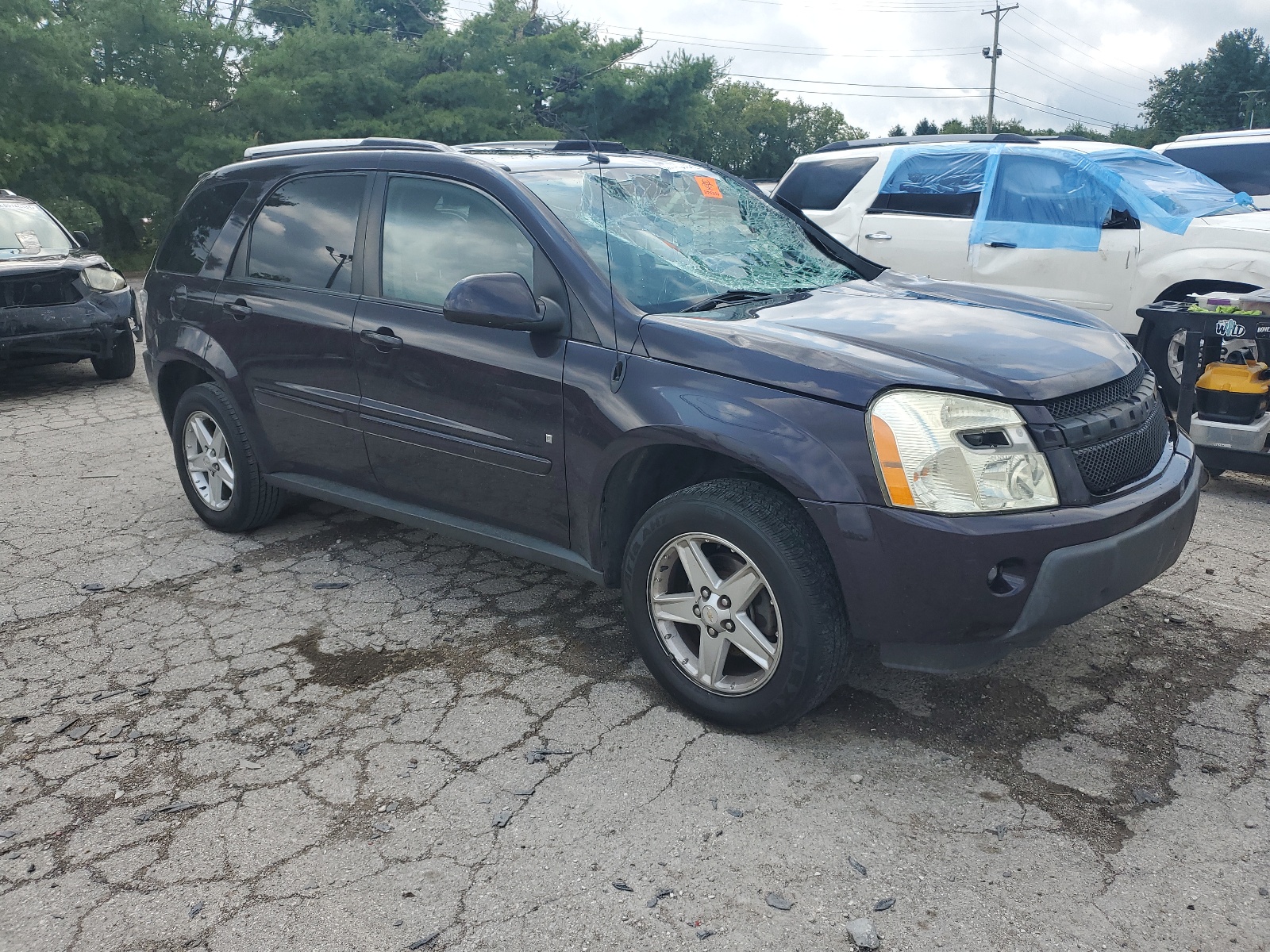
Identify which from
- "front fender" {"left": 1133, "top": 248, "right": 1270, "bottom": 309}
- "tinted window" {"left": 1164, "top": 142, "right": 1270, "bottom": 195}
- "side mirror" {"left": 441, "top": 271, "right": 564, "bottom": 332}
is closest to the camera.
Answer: "side mirror" {"left": 441, "top": 271, "right": 564, "bottom": 332}

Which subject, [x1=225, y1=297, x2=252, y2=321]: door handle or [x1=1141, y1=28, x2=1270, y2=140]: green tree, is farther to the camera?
[x1=1141, y1=28, x2=1270, y2=140]: green tree

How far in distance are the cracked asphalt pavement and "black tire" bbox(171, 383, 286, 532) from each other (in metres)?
0.54

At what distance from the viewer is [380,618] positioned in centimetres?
412

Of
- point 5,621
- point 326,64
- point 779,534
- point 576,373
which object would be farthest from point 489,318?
point 326,64

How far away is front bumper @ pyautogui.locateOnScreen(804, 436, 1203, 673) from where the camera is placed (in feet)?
8.98

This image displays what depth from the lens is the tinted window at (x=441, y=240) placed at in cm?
368

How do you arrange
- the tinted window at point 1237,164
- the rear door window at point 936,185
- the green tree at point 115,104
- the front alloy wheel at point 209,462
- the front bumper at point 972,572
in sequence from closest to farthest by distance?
the front bumper at point 972,572 → the front alloy wheel at point 209,462 → the rear door window at point 936,185 → the tinted window at point 1237,164 → the green tree at point 115,104

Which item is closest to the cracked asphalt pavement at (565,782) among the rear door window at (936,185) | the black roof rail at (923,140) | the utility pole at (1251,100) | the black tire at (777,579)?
the black tire at (777,579)

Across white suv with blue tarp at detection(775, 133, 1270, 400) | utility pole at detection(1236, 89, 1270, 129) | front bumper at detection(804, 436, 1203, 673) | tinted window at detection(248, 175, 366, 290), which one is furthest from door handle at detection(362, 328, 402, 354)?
utility pole at detection(1236, 89, 1270, 129)

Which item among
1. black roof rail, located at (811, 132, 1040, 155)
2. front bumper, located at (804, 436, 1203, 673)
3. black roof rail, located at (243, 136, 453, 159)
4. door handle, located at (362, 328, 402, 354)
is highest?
black roof rail, located at (811, 132, 1040, 155)

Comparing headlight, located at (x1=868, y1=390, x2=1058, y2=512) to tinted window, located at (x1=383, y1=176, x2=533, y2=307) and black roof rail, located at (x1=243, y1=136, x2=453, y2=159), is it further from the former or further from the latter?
black roof rail, located at (x1=243, y1=136, x2=453, y2=159)

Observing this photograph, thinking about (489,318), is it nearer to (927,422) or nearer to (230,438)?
(927,422)

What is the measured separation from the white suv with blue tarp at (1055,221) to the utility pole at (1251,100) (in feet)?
218

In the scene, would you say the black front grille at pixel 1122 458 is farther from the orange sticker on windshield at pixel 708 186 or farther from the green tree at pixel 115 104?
the green tree at pixel 115 104
